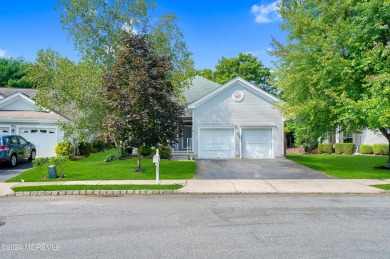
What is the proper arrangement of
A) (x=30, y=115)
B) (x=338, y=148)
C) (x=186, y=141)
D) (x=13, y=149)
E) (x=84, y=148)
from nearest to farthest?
1. (x=13, y=149)
2. (x=186, y=141)
3. (x=30, y=115)
4. (x=84, y=148)
5. (x=338, y=148)

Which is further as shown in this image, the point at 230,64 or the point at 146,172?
the point at 230,64

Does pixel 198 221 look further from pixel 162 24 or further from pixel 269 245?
pixel 162 24

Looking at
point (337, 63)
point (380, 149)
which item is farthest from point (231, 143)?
point (380, 149)

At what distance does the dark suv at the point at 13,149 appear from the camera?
1617 cm

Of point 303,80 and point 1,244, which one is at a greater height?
point 303,80

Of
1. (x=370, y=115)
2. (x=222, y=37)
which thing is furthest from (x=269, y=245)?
(x=222, y=37)

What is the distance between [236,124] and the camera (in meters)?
21.4

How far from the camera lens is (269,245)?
5238 mm

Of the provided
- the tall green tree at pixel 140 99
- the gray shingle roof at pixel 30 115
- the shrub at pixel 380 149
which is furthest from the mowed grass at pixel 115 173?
the shrub at pixel 380 149

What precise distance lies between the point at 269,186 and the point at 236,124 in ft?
33.9

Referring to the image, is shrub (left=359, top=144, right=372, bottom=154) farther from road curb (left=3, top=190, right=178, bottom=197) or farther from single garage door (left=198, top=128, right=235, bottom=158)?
road curb (left=3, top=190, right=178, bottom=197)

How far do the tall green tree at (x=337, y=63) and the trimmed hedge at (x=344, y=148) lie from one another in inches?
446

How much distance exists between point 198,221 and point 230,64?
133ft

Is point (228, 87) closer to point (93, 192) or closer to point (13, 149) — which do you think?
point (93, 192)
